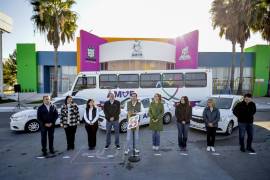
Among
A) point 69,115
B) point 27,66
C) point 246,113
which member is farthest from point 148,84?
point 27,66

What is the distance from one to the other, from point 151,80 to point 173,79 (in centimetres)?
155

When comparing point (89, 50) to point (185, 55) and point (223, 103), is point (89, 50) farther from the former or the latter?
point (223, 103)

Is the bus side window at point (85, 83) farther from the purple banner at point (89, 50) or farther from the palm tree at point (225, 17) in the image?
the palm tree at point (225, 17)

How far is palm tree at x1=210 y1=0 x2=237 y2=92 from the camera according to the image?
2020cm

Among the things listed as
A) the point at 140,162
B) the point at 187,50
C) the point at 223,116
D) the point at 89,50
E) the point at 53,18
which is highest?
the point at 53,18

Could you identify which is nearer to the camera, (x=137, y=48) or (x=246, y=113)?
(x=246, y=113)

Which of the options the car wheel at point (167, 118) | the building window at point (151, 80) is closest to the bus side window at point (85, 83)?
the building window at point (151, 80)

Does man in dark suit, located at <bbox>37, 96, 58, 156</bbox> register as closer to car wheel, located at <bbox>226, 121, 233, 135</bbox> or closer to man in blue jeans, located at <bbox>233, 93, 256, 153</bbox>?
man in blue jeans, located at <bbox>233, 93, 256, 153</bbox>

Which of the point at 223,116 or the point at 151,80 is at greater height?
the point at 151,80

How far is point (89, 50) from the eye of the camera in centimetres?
2078

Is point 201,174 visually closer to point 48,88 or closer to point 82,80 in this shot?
point 82,80

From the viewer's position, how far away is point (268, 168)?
15.9 feet

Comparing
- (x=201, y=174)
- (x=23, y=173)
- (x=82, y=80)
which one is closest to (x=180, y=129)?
(x=201, y=174)

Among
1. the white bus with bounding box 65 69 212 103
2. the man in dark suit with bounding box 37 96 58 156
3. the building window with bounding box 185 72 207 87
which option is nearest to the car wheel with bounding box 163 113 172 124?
the white bus with bounding box 65 69 212 103
